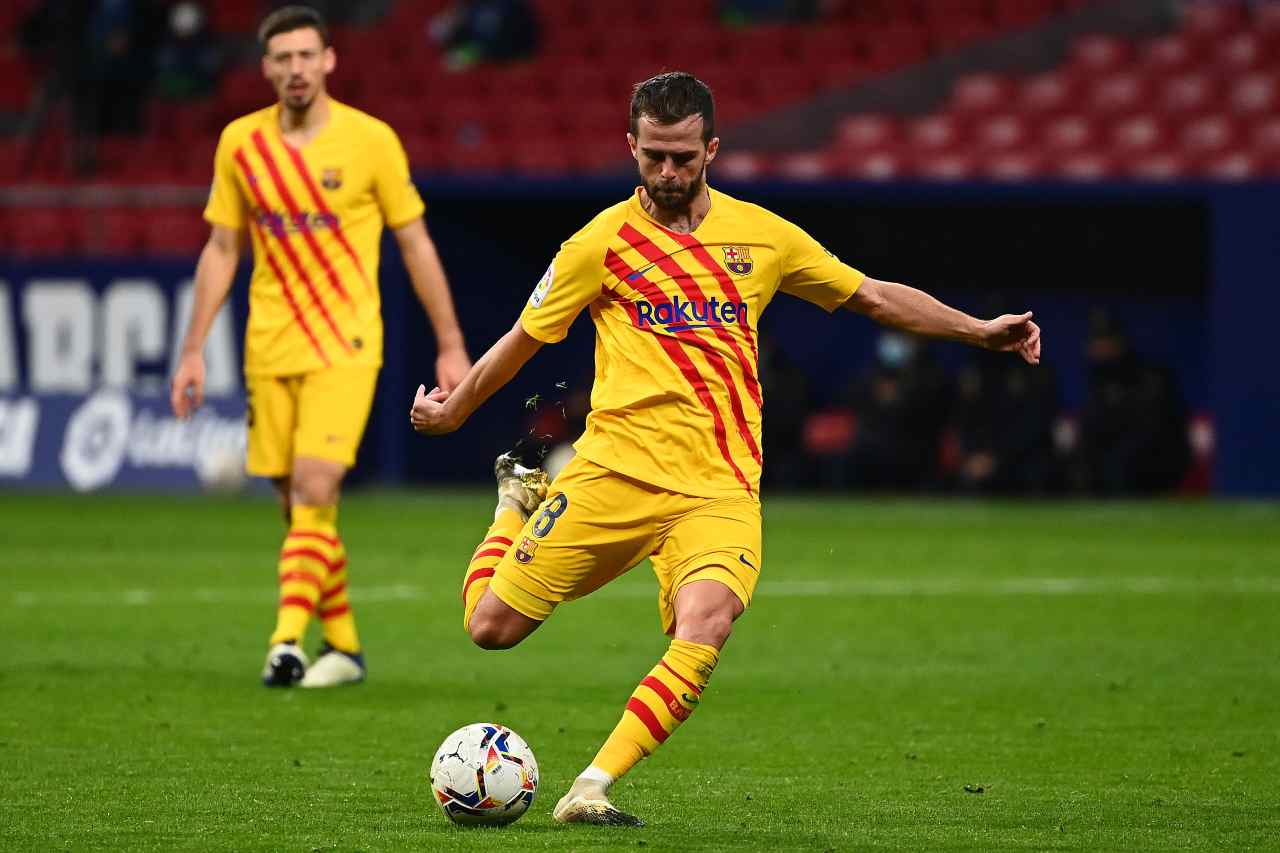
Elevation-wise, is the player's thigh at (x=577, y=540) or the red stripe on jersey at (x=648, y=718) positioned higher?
the player's thigh at (x=577, y=540)

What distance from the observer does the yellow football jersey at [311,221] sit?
876cm

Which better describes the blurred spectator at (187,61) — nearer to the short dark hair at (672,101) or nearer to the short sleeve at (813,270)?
Result: the short sleeve at (813,270)

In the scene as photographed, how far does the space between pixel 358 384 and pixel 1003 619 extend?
13.1ft

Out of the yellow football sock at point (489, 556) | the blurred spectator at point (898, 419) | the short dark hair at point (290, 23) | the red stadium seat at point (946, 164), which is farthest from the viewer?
the red stadium seat at point (946, 164)

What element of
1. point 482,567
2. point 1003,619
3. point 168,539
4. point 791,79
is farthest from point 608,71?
point 482,567

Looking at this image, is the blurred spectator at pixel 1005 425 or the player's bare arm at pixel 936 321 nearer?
the player's bare arm at pixel 936 321

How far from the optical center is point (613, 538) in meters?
6.02

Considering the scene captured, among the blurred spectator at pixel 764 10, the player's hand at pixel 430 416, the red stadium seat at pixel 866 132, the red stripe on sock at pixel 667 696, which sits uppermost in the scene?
the blurred spectator at pixel 764 10

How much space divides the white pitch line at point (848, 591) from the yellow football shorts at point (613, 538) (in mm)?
6123

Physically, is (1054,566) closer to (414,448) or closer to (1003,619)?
(1003,619)

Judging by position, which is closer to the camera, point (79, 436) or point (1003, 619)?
point (1003, 619)

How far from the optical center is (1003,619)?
11.2m

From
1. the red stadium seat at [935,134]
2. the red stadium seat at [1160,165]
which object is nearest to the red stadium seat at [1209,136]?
the red stadium seat at [1160,165]

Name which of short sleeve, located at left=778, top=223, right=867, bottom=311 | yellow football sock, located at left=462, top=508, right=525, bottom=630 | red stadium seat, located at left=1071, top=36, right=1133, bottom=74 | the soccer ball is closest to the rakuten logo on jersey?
short sleeve, located at left=778, top=223, right=867, bottom=311
